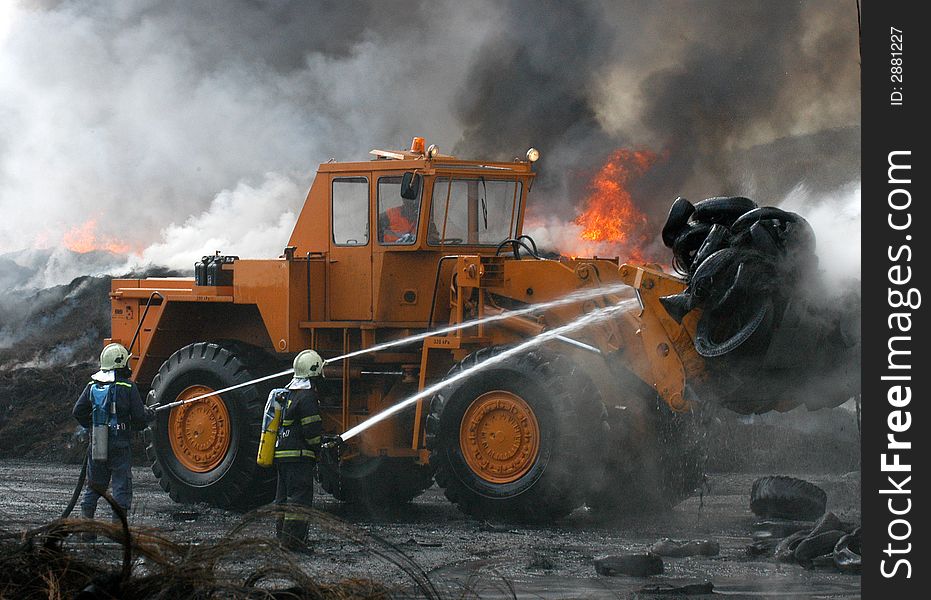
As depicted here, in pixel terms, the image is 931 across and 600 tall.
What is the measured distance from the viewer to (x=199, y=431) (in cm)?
1345

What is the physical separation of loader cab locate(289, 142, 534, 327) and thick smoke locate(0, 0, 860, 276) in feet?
32.1

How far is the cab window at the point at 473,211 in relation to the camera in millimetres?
13047

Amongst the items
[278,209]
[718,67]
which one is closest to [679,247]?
[718,67]

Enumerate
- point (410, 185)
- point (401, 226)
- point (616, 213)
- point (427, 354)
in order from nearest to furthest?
point (427, 354) → point (410, 185) → point (401, 226) → point (616, 213)

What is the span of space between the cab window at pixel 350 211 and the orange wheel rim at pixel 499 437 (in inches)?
90.7

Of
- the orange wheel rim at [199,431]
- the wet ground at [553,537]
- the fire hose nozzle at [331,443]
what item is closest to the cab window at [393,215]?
the orange wheel rim at [199,431]

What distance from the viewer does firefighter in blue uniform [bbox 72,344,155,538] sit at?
11.6 m

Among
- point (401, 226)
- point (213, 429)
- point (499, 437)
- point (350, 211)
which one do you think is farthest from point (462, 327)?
point (213, 429)

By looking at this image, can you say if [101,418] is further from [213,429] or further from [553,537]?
[553,537]

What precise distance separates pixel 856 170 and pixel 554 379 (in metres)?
13.1

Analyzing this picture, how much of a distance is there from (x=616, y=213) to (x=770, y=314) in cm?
1385

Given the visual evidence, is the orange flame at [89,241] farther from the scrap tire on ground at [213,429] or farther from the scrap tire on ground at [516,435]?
the scrap tire on ground at [516,435]

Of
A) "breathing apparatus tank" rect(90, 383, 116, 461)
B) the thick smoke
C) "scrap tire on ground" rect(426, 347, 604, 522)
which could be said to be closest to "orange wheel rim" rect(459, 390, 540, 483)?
"scrap tire on ground" rect(426, 347, 604, 522)
